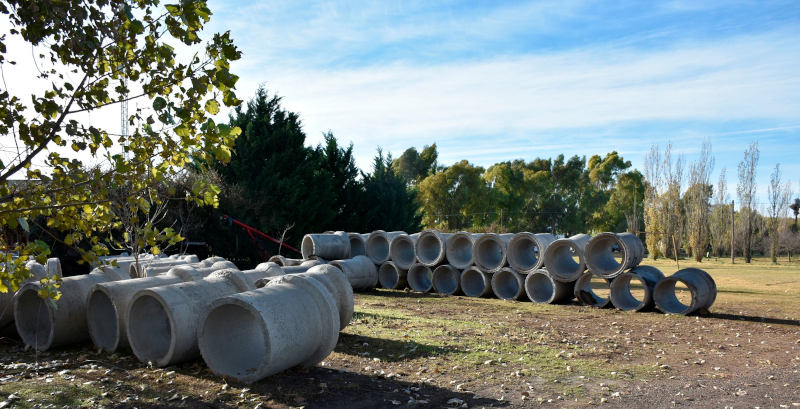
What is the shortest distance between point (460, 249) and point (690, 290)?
6354 mm

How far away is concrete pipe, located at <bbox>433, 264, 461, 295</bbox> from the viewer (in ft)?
53.3

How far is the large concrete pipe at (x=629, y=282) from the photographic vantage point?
39.9ft

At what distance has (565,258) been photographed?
1416 centimetres

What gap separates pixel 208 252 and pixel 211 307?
58.5 ft

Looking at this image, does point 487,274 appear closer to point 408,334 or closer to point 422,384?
point 408,334

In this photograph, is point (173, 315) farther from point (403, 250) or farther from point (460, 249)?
point (403, 250)

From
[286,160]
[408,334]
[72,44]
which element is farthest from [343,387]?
[286,160]

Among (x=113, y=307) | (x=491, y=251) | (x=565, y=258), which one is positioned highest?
(x=491, y=251)

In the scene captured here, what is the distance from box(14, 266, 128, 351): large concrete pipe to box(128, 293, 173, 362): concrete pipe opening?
27.5 inches

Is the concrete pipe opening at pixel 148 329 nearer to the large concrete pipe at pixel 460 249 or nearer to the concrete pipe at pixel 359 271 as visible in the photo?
the concrete pipe at pixel 359 271

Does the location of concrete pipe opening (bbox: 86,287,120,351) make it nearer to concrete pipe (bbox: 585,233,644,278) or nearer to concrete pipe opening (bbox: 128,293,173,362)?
concrete pipe opening (bbox: 128,293,173,362)

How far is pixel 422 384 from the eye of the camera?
243 inches

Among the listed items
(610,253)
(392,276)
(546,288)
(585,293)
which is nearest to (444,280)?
(392,276)

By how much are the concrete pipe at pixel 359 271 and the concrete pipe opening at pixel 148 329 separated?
841 cm
